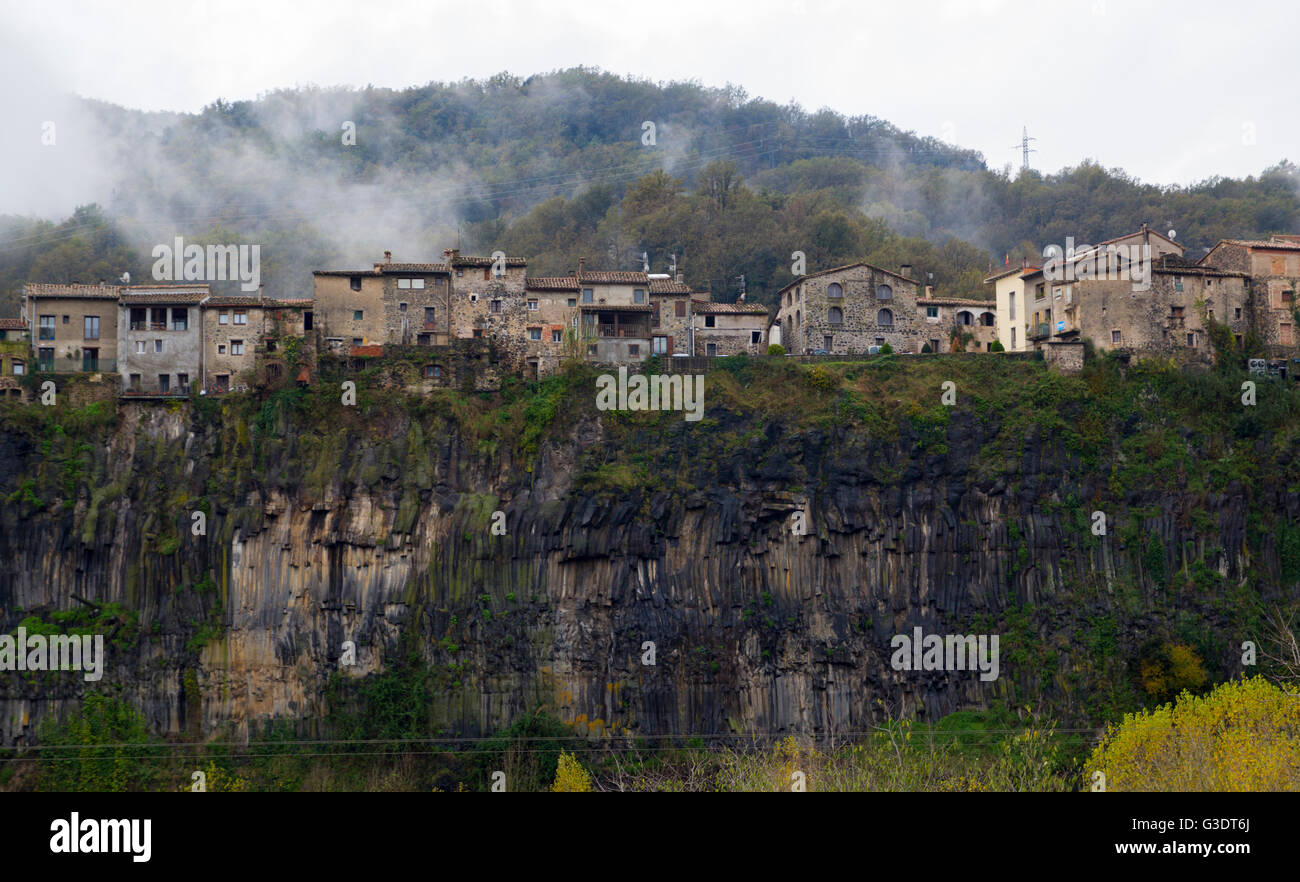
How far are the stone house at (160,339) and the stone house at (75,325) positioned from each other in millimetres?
764

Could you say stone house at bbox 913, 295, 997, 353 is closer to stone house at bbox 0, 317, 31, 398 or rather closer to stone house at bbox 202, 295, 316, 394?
stone house at bbox 202, 295, 316, 394

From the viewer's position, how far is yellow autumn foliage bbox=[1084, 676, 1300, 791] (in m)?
33.9

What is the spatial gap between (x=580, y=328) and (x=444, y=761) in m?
21.1

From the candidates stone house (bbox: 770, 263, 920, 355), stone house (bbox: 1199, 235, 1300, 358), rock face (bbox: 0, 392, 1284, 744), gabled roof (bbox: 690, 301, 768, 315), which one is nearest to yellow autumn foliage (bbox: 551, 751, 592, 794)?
rock face (bbox: 0, 392, 1284, 744)

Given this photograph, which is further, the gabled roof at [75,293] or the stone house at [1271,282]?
the stone house at [1271,282]

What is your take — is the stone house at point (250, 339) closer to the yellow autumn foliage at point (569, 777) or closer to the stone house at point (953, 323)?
the yellow autumn foliage at point (569, 777)

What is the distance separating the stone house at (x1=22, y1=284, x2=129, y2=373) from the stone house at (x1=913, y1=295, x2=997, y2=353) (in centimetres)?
3790

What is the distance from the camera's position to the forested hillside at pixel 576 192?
93.5 metres

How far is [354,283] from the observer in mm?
62656

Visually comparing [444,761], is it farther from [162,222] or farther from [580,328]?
[162,222]

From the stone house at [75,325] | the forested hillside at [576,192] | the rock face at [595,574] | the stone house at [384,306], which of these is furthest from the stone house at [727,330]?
the stone house at [75,325]

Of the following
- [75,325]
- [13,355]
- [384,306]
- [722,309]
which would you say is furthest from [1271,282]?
[13,355]

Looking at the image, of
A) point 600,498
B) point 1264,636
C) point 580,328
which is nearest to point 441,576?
point 600,498

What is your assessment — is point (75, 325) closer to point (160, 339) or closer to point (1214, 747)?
point (160, 339)
